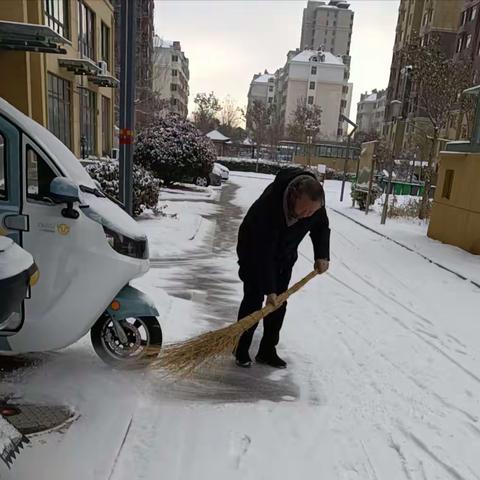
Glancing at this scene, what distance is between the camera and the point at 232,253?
817cm

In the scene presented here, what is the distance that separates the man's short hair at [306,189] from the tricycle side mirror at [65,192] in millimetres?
1474

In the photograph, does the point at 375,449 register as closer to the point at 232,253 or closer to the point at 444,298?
the point at 444,298

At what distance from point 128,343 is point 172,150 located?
43.1 feet

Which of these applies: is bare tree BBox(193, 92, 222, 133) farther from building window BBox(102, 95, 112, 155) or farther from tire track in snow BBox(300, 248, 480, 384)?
tire track in snow BBox(300, 248, 480, 384)

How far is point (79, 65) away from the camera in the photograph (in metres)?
17.7

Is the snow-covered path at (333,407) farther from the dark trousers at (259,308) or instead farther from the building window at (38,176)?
the building window at (38,176)

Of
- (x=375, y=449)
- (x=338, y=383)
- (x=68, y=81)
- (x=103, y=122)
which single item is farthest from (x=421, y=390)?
(x=103, y=122)

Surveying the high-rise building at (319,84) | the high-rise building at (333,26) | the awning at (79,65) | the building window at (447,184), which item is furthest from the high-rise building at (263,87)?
the building window at (447,184)

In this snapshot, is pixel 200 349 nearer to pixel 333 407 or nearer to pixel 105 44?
pixel 333 407

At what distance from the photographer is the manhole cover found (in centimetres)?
272

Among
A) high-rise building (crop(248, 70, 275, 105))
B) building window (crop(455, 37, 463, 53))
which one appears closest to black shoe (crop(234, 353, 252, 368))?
building window (crop(455, 37, 463, 53))

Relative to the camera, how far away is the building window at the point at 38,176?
3.06 metres

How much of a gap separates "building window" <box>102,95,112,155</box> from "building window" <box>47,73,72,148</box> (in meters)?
6.22

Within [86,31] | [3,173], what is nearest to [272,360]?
[3,173]
